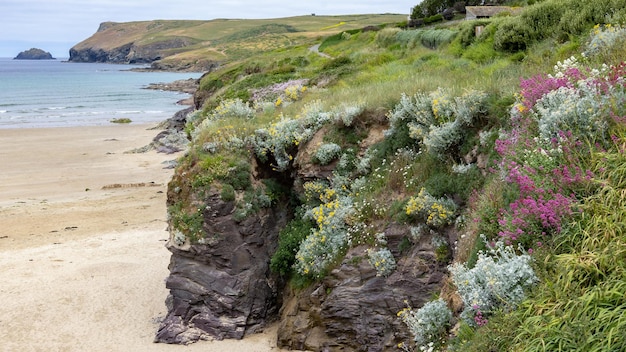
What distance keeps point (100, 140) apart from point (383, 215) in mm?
38996

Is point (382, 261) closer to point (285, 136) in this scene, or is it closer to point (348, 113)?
point (348, 113)

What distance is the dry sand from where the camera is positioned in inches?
535

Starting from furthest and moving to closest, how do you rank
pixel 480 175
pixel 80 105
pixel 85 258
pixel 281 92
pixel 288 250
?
1. pixel 80 105
2. pixel 281 92
3. pixel 85 258
4. pixel 288 250
5. pixel 480 175

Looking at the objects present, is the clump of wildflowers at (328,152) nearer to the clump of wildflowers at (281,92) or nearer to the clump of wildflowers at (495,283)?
the clump of wildflowers at (281,92)

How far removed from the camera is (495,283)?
19.5 feet

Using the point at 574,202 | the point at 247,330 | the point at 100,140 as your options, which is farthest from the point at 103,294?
the point at 100,140

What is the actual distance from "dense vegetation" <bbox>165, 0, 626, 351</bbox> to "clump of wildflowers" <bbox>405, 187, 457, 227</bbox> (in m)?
0.02

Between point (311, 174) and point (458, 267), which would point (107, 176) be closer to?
point (311, 174)

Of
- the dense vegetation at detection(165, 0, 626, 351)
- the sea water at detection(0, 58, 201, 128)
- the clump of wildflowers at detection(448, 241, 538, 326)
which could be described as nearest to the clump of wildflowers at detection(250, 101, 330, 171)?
the dense vegetation at detection(165, 0, 626, 351)

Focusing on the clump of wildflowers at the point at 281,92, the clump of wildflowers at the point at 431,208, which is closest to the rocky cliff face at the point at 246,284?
the clump of wildflowers at the point at 431,208

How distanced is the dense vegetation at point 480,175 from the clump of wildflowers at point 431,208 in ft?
0.08

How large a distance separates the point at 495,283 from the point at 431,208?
3.52 metres

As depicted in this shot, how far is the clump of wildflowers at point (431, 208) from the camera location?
9.16 metres

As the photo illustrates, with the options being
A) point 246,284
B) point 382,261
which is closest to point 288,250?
point 246,284
